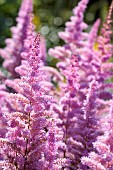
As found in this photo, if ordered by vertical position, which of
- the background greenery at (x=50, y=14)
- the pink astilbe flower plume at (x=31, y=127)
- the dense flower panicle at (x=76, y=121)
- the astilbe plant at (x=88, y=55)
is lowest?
the pink astilbe flower plume at (x=31, y=127)

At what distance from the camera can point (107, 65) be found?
2994 mm

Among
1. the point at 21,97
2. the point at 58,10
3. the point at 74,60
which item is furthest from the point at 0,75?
the point at 58,10

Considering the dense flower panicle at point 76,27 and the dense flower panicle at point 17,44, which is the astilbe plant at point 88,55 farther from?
the dense flower panicle at point 17,44

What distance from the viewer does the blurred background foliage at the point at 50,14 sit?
25.9ft

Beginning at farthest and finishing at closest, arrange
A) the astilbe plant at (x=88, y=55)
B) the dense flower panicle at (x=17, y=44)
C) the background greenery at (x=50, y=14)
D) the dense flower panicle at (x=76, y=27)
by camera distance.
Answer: the background greenery at (x=50, y=14) → the dense flower panicle at (x=17, y=44) → the dense flower panicle at (x=76, y=27) → the astilbe plant at (x=88, y=55)

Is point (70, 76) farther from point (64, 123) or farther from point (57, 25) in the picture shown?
point (57, 25)

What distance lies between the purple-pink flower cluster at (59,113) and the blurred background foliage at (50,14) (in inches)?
172

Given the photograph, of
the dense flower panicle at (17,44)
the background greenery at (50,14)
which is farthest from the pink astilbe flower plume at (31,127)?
the background greenery at (50,14)

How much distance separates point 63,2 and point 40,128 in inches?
295

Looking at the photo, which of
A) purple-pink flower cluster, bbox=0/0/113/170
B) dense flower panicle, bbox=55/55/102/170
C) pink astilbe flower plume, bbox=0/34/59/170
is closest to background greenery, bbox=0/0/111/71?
purple-pink flower cluster, bbox=0/0/113/170

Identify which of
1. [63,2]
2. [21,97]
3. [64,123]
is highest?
[63,2]

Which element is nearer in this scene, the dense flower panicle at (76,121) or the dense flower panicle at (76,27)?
the dense flower panicle at (76,121)

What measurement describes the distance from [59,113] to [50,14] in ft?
21.2

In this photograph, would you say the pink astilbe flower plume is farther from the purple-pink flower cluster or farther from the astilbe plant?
the astilbe plant
